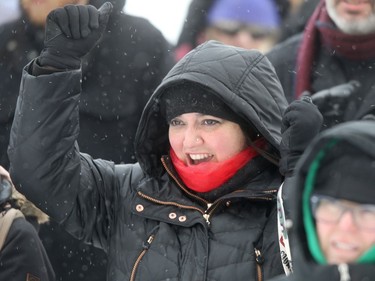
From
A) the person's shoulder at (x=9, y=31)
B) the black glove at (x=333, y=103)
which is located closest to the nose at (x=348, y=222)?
the black glove at (x=333, y=103)

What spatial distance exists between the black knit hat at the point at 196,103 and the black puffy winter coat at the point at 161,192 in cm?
5

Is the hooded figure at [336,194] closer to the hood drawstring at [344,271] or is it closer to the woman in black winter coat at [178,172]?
the hood drawstring at [344,271]

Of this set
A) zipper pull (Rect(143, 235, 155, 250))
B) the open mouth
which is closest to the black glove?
the open mouth

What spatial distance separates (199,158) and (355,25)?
5.51 feet

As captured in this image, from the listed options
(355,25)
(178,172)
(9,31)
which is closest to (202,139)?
(178,172)

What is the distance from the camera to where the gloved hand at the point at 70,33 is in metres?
3.67

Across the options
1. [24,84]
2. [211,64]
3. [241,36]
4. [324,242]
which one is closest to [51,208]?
[24,84]

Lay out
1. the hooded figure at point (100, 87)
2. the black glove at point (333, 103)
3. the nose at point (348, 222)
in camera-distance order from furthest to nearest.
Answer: the hooded figure at point (100, 87)
the black glove at point (333, 103)
the nose at point (348, 222)

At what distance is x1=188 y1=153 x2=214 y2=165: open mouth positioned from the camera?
378cm

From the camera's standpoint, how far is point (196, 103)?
3.81 metres

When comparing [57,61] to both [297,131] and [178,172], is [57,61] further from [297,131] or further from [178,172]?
[297,131]

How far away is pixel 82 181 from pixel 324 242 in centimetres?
143

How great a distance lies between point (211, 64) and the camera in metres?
3.87

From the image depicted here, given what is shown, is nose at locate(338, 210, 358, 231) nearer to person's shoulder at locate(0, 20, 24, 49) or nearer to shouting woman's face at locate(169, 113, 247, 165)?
Answer: shouting woman's face at locate(169, 113, 247, 165)
